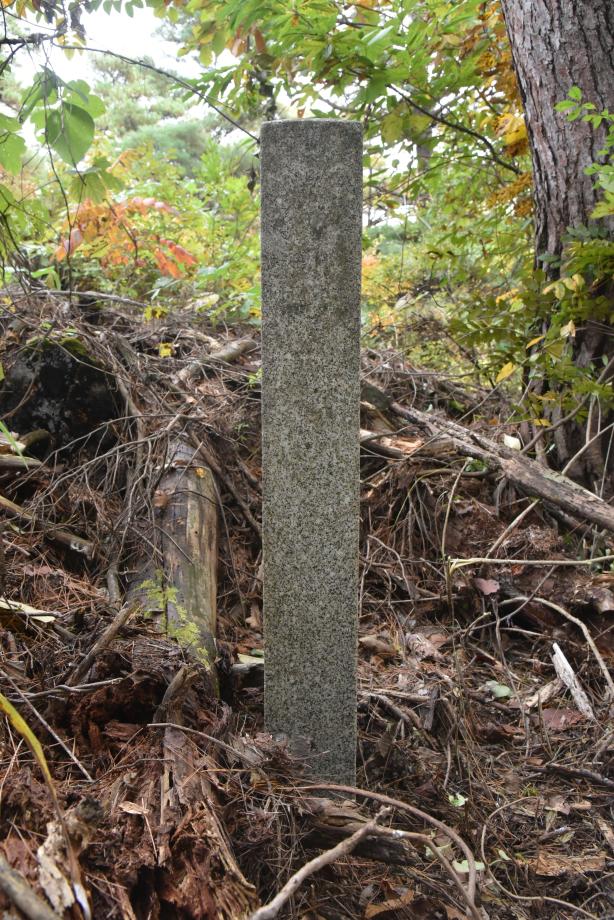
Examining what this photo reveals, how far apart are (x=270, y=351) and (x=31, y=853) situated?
4.61 ft

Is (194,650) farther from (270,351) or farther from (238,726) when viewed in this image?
(270,351)

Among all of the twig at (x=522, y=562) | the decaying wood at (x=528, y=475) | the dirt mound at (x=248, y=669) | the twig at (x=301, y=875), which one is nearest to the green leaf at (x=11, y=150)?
the dirt mound at (x=248, y=669)

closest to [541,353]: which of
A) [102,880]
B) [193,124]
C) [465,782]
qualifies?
[465,782]

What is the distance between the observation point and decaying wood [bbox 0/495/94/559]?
292 cm

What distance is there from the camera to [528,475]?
3.69 metres

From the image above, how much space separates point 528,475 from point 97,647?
255 centimetres

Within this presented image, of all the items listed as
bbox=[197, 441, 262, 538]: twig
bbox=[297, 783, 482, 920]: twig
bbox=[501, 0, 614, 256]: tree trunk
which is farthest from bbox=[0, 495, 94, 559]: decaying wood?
bbox=[501, 0, 614, 256]: tree trunk

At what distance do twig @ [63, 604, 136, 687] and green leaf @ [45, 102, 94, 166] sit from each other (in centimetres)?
135

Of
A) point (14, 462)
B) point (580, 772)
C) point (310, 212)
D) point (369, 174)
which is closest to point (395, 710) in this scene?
point (580, 772)

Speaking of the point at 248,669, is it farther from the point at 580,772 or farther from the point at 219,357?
the point at 219,357

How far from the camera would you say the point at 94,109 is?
1881mm

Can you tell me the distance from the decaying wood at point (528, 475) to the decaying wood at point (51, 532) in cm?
207

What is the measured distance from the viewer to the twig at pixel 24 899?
3.65 feet

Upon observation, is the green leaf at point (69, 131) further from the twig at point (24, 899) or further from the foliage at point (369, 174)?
the twig at point (24, 899)
